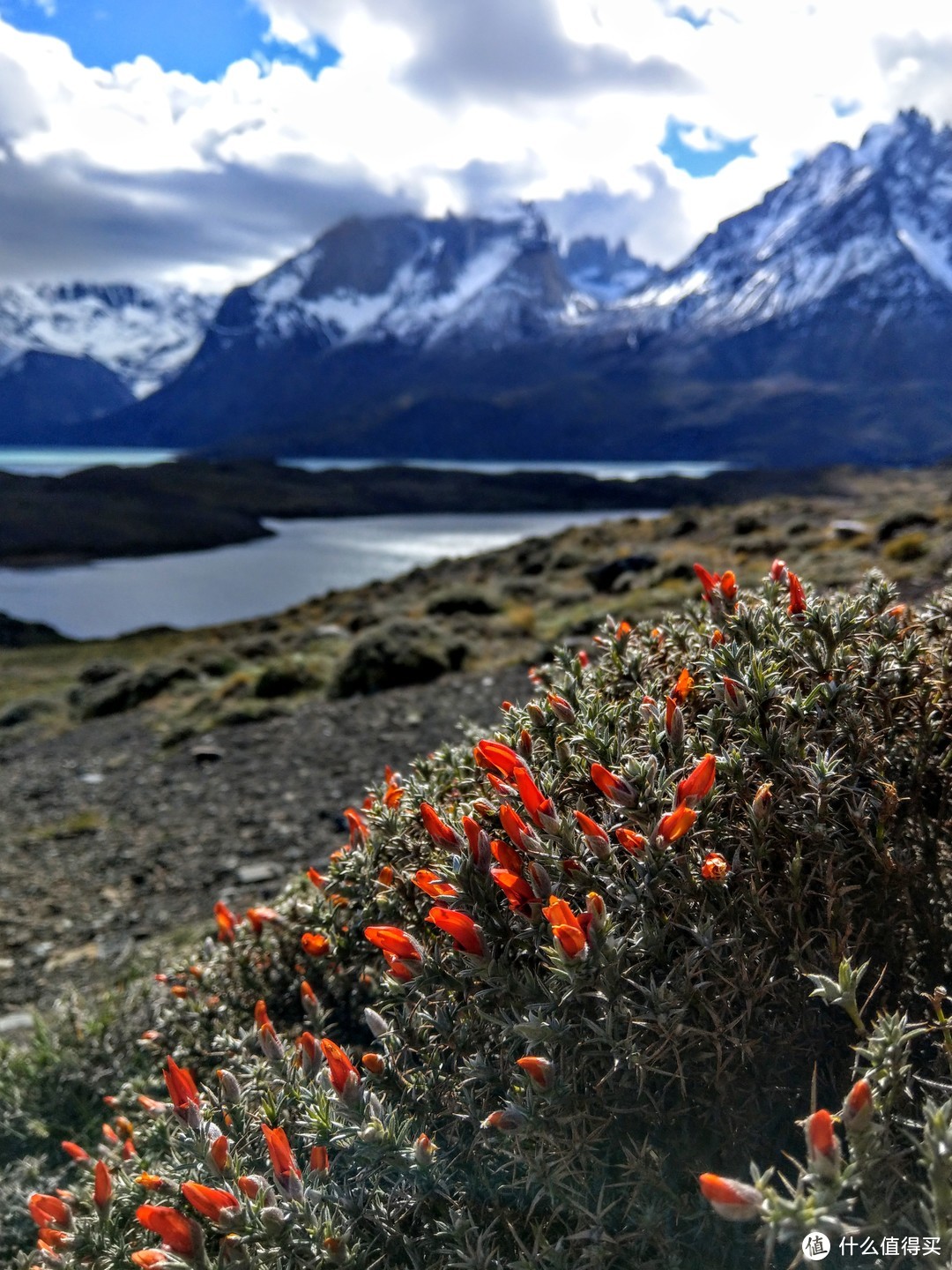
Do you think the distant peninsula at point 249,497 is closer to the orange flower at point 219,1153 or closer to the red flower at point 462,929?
the orange flower at point 219,1153

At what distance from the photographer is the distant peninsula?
112750 millimetres

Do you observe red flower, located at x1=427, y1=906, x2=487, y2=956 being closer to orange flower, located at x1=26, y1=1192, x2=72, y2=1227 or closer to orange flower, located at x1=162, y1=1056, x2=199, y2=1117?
orange flower, located at x1=162, y1=1056, x2=199, y2=1117

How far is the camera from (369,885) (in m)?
2.92

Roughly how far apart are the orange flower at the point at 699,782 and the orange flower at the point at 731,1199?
0.75 m

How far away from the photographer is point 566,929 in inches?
71.7

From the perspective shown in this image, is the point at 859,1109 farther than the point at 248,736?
No

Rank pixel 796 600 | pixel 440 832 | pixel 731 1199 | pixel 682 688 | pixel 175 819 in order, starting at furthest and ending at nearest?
pixel 175 819 < pixel 796 600 < pixel 682 688 < pixel 440 832 < pixel 731 1199

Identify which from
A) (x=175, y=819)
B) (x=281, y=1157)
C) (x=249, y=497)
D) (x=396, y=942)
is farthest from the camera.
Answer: (x=249, y=497)

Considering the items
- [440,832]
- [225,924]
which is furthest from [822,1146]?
[225,924]

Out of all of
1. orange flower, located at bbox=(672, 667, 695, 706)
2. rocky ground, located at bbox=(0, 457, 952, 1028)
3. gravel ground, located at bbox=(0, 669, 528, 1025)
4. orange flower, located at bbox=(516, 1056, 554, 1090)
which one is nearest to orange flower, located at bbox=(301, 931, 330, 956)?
orange flower, located at bbox=(516, 1056, 554, 1090)

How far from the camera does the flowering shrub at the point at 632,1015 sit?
71.9 inches

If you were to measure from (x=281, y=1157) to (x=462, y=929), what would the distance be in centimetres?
61

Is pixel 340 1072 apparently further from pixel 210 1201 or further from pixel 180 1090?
pixel 180 1090

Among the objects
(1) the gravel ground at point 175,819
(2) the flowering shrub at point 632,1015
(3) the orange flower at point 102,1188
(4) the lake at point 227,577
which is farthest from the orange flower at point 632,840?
(4) the lake at point 227,577
